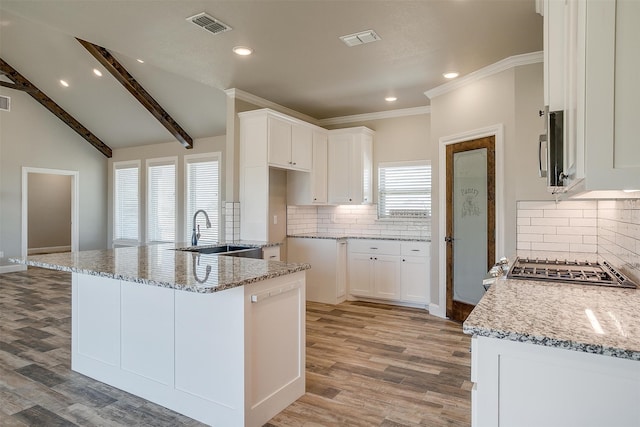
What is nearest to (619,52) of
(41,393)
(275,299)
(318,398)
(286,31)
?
(275,299)

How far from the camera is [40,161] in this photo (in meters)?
7.97

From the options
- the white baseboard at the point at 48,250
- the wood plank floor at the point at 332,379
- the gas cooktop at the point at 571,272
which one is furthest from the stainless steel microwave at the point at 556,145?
the white baseboard at the point at 48,250

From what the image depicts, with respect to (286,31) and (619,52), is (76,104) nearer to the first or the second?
(286,31)

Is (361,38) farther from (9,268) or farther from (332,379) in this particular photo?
(9,268)

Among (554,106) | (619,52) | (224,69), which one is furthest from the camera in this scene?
(224,69)

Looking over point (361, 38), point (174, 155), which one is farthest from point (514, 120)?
point (174, 155)

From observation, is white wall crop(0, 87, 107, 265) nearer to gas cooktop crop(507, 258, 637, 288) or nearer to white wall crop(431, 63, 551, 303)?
white wall crop(431, 63, 551, 303)

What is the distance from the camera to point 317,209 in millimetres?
6262

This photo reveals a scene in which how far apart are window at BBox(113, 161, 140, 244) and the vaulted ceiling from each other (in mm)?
3236

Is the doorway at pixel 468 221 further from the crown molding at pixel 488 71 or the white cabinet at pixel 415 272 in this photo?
the crown molding at pixel 488 71

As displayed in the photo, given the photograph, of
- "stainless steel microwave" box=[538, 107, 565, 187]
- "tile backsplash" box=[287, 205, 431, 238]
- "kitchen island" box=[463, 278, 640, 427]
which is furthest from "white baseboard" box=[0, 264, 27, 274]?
"stainless steel microwave" box=[538, 107, 565, 187]

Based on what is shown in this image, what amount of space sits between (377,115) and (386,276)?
7.51 ft

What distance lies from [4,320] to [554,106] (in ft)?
18.1

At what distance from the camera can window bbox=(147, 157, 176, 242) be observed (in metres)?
8.08
